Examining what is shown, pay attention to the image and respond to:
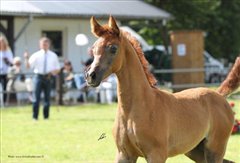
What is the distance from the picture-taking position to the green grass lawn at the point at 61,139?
11517 mm

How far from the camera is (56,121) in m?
18.1

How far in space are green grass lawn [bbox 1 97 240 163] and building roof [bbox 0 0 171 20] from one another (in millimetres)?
5711

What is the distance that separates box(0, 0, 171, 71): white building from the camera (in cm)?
2633

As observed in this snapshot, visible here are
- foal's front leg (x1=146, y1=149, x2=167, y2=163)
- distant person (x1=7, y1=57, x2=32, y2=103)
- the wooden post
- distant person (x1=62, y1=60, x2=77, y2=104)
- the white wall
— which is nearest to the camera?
foal's front leg (x1=146, y1=149, x2=167, y2=163)

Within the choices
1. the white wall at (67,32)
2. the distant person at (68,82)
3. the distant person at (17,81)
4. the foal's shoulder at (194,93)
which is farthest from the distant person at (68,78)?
the foal's shoulder at (194,93)

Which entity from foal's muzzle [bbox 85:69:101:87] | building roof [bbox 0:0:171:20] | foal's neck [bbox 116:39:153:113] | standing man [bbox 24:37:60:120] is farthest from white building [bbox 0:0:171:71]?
foal's muzzle [bbox 85:69:101:87]

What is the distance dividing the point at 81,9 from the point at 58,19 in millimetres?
1099

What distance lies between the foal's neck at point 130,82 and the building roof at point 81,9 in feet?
61.0

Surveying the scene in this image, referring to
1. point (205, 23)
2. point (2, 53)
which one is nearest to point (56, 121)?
point (2, 53)

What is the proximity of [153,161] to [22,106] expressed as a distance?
17.1 m

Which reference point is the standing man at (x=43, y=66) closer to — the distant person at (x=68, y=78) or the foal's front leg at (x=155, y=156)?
the distant person at (x=68, y=78)

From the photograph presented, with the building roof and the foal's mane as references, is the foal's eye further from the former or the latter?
the building roof

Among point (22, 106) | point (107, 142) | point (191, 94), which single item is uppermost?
point (191, 94)

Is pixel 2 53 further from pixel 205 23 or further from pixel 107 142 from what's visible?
pixel 205 23
